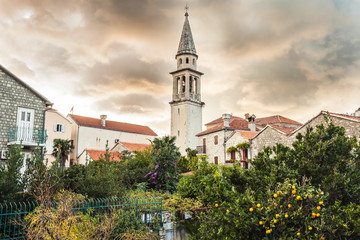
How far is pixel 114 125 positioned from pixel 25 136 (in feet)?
106

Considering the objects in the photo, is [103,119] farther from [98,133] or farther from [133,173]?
[133,173]

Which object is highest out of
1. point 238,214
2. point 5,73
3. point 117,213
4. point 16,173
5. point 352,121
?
point 5,73

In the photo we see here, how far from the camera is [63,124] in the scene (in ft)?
119

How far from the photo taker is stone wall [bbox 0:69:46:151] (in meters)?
15.5

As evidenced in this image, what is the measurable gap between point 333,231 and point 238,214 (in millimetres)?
1447

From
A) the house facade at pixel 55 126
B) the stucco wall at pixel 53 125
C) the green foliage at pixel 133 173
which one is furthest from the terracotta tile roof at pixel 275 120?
the green foliage at pixel 133 173

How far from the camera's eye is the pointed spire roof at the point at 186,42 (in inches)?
1607

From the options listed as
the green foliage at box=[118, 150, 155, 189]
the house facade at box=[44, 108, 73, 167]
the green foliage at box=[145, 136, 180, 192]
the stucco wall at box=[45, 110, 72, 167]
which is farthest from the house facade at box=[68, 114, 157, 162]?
the green foliage at box=[145, 136, 180, 192]

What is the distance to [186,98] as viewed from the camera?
39.2 m

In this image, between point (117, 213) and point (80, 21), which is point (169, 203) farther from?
point (80, 21)

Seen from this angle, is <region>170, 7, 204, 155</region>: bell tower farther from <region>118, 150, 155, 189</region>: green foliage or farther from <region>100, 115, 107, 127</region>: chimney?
<region>118, 150, 155, 189</region>: green foliage

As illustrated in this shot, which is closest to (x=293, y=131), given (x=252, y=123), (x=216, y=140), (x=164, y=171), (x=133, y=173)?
(x=216, y=140)

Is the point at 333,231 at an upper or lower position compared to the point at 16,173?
lower

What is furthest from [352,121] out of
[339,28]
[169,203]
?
[169,203]
